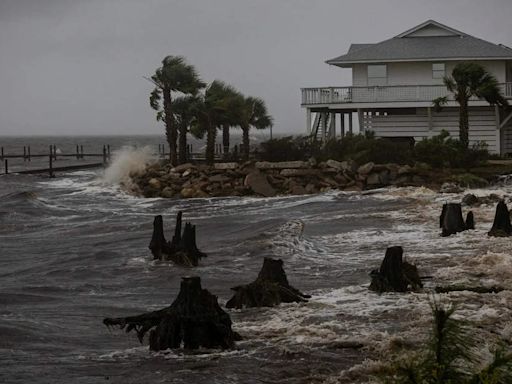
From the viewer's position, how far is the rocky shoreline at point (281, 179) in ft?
129

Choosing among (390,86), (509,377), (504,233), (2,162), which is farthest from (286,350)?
(2,162)

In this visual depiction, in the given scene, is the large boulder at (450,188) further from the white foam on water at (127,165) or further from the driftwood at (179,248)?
the white foam on water at (127,165)

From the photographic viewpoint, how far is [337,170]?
41312mm

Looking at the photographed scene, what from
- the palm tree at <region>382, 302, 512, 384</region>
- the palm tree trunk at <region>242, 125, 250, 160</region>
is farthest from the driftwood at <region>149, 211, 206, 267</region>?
the palm tree trunk at <region>242, 125, 250, 160</region>

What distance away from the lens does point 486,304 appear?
14.1 m

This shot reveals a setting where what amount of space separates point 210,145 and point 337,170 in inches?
332

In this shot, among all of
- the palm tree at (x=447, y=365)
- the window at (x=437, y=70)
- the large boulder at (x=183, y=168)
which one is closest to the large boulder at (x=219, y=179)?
the large boulder at (x=183, y=168)

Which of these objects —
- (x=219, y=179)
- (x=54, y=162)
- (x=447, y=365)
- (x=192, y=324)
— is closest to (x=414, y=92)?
(x=219, y=179)

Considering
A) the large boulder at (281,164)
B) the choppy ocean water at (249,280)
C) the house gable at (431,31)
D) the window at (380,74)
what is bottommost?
the choppy ocean water at (249,280)

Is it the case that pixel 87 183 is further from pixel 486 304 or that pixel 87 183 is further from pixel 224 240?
pixel 486 304

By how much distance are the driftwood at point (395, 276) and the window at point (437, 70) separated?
32.6 meters

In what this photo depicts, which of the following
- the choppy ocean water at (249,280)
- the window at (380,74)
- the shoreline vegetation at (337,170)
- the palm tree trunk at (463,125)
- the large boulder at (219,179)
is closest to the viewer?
the choppy ocean water at (249,280)

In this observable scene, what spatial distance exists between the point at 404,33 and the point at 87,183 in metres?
20.3

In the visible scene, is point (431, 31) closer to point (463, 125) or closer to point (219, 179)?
point (463, 125)
